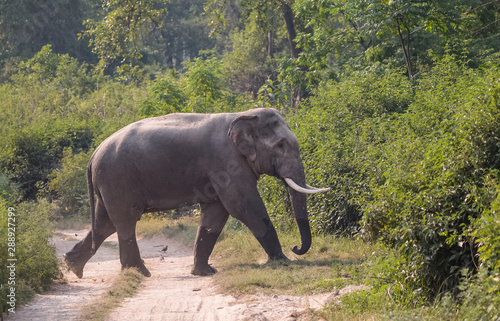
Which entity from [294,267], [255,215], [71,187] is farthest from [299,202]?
[71,187]

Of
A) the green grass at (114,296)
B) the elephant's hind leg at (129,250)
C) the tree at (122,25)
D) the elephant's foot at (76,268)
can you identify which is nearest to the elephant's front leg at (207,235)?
the elephant's hind leg at (129,250)

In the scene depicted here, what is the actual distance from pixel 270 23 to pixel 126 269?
15.6m

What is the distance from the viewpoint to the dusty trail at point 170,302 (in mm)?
7121

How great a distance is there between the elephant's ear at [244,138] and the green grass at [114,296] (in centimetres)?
261

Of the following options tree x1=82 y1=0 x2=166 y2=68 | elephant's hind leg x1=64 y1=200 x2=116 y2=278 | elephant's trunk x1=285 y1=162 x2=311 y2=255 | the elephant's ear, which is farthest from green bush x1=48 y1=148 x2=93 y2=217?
elephant's trunk x1=285 y1=162 x2=311 y2=255

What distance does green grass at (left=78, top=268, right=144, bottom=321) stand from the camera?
7.24m

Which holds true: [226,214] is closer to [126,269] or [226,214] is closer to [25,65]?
[126,269]

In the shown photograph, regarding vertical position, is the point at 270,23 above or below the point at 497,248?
above

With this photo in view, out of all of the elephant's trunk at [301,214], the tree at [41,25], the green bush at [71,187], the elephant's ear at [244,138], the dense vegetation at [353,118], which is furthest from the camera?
the tree at [41,25]

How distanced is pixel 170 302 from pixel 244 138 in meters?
3.43

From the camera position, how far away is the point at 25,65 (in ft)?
118

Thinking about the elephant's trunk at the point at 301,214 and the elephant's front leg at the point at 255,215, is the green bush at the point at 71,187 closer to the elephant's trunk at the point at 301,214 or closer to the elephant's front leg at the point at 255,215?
the elephant's front leg at the point at 255,215

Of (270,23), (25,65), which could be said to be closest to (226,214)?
(270,23)

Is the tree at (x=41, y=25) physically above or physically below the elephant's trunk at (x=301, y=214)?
above
